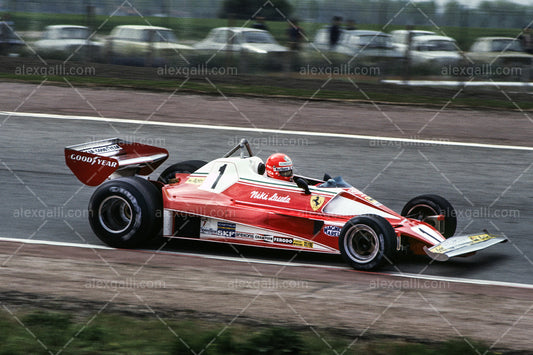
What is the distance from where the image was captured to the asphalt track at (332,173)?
10.1m

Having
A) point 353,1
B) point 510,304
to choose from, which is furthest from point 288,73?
point 510,304

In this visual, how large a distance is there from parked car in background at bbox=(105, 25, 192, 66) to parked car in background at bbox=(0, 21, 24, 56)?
2.75 meters

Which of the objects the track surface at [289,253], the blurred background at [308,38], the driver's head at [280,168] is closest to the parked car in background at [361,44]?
the blurred background at [308,38]

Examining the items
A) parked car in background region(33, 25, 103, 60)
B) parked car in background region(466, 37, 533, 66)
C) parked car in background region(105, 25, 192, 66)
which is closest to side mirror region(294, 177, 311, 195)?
parked car in background region(105, 25, 192, 66)

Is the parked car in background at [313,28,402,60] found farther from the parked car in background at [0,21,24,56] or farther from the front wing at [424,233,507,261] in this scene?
the front wing at [424,233,507,261]

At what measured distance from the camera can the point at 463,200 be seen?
42.5 feet

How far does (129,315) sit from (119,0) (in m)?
18.0

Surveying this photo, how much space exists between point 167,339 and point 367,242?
11.7 feet

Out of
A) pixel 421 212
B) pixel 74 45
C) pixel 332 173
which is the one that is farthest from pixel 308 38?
pixel 421 212

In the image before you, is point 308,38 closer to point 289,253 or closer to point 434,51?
point 434,51

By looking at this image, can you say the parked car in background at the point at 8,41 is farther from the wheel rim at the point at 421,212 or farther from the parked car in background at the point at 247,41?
the wheel rim at the point at 421,212

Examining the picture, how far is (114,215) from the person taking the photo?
10109 millimetres

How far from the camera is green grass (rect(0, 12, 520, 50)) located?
875 inches

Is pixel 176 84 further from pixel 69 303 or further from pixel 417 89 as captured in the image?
pixel 69 303
